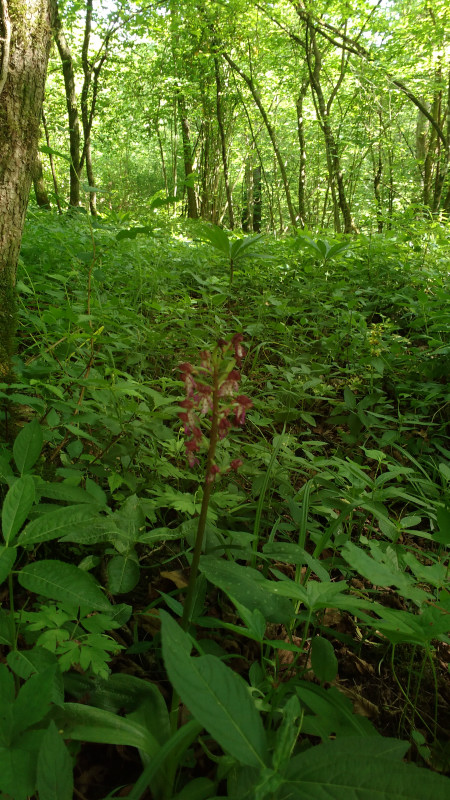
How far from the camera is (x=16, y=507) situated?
35.1 inches

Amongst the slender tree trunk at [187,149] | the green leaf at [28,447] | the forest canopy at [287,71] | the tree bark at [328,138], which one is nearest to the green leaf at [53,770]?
the green leaf at [28,447]

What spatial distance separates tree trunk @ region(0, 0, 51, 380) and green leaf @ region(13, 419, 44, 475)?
64 centimetres

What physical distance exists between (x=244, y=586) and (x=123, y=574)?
1.39ft

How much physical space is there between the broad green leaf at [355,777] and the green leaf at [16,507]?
1.98 feet

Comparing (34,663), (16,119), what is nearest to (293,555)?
(34,663)

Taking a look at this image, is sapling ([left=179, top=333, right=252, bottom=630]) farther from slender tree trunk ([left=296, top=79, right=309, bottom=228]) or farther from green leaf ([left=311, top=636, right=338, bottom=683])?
slender tree trunk ([left=296, top=79, right=309, bottom=228])

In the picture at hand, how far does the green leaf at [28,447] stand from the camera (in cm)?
113

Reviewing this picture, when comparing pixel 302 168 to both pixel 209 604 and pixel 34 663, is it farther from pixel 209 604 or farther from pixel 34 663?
pixel 34 663

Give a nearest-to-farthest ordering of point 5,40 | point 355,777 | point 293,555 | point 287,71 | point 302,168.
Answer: point 355,777 → point 293,555 → point 5,40 → point 302,168 → point 287,71

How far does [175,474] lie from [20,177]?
51.2 inches

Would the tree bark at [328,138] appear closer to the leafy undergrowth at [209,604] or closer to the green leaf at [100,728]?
the leafy undergrowth at [209,604]

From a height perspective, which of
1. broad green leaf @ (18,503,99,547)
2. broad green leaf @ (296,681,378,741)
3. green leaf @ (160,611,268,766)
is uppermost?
broad green leaf @ (18,503,99,547)

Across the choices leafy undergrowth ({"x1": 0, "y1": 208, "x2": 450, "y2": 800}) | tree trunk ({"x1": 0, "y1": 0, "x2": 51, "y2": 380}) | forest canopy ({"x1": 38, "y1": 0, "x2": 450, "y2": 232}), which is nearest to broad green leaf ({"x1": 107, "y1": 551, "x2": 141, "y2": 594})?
leafy undergrowth ({"x1": 0, "y1": 208, "x2": 450, "y2": 800})

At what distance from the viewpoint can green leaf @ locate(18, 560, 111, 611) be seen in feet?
2.75
